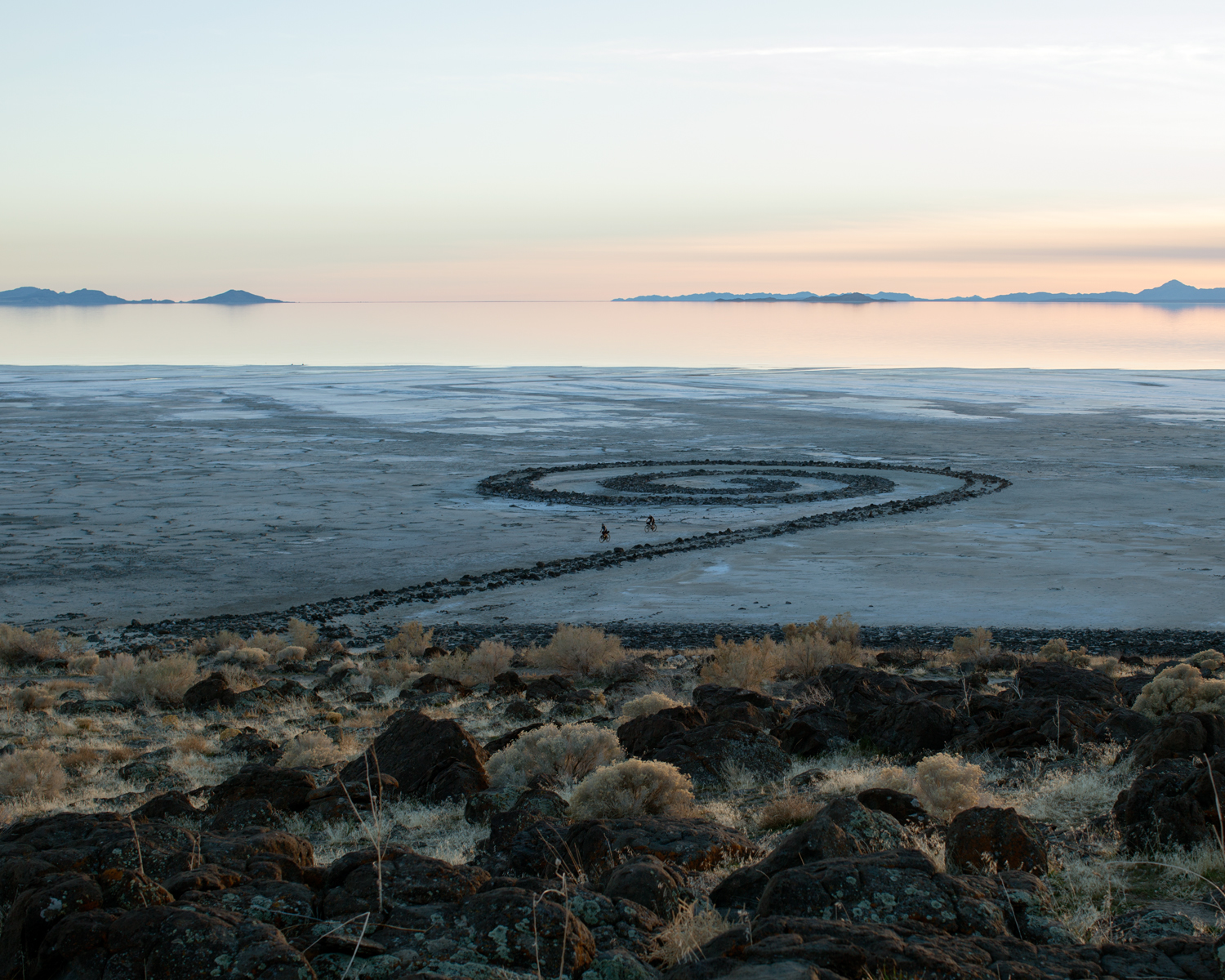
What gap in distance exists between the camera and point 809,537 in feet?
77.7

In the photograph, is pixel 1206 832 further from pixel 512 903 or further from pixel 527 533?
pixel 527 533

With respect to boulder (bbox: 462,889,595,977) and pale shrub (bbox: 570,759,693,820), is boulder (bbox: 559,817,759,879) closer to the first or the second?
pale shrub (bbox: 570,759,693,820)

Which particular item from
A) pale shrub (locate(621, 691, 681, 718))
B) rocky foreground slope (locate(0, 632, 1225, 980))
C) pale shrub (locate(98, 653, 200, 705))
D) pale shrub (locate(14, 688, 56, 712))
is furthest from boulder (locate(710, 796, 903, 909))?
pale shrub (locate(14, 688, 56, 712))

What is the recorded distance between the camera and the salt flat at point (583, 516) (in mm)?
18672

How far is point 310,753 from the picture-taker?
8.84 meters

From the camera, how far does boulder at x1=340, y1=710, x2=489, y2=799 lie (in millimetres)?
7719

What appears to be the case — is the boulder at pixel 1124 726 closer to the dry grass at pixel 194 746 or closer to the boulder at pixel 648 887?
the boulder at pixel 648 887

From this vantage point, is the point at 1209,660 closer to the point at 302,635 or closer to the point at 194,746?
the point at 194,746

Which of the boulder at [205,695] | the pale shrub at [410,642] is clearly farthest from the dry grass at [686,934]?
the pale shrub at [410,642]

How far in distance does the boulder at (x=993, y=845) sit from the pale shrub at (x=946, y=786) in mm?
804

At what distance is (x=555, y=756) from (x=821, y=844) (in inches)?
135

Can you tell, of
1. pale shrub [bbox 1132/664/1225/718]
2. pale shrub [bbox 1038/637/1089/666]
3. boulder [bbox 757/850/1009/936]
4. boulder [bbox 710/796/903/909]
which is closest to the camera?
boulder [bbox 757/850/1009/936]

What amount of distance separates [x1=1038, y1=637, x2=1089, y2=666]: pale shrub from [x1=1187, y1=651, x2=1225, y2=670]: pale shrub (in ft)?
4.20

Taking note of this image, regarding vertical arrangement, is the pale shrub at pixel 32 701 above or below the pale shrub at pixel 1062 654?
Result: below
